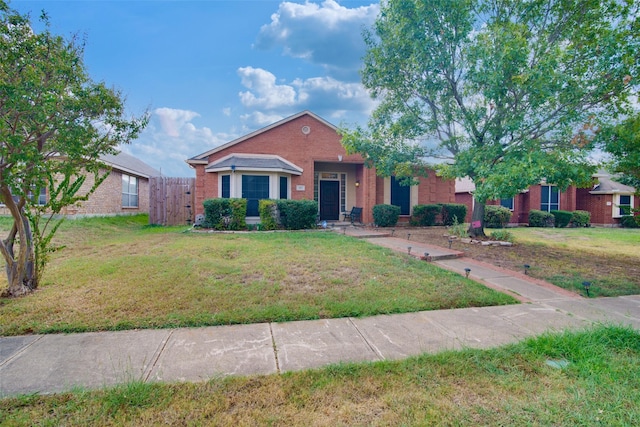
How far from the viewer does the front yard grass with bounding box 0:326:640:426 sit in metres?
2.17

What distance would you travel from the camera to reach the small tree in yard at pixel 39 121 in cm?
387

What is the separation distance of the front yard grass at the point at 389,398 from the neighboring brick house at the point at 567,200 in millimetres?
19182

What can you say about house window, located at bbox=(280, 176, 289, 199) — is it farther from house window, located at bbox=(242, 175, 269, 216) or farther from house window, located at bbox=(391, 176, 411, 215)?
house window, located at bbox=(391, 176, 411, 215)

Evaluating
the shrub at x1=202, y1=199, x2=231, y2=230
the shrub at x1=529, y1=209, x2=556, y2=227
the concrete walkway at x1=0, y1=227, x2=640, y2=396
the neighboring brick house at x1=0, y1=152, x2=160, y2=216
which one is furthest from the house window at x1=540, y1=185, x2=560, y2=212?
the neighboring brick house at x1=0, y1=152, x2=160, y2=216

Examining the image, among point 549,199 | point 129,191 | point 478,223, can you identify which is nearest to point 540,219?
point 549,199

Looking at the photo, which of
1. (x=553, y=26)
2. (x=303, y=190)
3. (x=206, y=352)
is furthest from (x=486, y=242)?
(x=206, y=352)

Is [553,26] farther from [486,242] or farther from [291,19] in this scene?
[291,19]

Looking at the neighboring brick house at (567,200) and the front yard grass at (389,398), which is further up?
the neighboring brick house at (567,200)

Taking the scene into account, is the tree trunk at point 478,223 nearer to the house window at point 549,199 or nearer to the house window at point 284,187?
the house window at point 284,187

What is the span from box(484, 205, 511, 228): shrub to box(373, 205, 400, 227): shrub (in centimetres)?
633

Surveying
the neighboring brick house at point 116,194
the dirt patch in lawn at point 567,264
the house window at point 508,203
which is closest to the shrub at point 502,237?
the dirt patch in lawn at point 567,264

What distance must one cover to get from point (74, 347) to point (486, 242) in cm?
1074

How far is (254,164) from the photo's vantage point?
1350 centimetres

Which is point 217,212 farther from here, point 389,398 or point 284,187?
point 389,398
